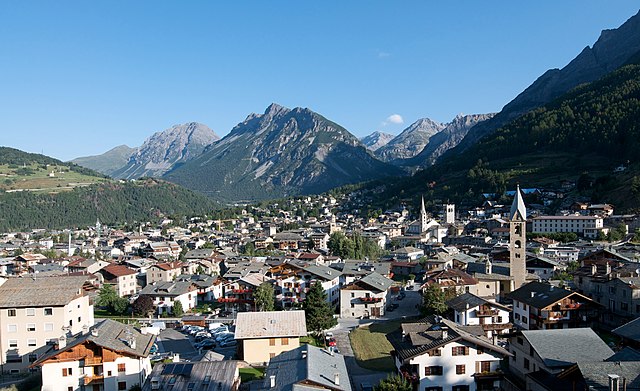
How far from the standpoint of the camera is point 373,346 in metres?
36.6

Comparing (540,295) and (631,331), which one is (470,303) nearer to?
(540,295)

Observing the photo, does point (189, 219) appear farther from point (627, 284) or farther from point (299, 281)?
point (627, 284)

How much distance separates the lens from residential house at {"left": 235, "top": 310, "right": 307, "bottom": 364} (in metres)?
32.2

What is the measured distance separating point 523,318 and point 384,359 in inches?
421

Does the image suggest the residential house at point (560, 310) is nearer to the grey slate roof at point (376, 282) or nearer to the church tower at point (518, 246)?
the church tower at point (518, 246)

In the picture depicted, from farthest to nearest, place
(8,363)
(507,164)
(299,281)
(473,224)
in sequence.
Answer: (507,164) < (473,224) < (299,281) < (8,363)

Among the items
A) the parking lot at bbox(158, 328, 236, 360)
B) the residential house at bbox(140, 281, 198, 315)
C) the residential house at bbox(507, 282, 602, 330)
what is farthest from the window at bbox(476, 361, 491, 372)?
the residential house at bbox(140, 281, 198, 315)

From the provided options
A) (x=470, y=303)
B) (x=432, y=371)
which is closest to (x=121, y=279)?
(x=470, y=303)

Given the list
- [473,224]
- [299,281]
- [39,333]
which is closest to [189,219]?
[473,224]

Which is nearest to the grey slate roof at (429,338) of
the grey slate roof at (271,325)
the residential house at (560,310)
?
the grey slate roof at (271,325)

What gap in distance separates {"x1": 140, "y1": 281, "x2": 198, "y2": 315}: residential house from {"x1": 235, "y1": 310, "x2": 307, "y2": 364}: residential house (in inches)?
848

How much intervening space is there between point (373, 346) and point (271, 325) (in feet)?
25.9

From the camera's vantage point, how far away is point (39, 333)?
3306cm

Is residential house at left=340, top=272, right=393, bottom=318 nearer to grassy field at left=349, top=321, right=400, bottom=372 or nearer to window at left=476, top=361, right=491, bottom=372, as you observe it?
grassy field at left=349, top=321, right=400, bottom=372
